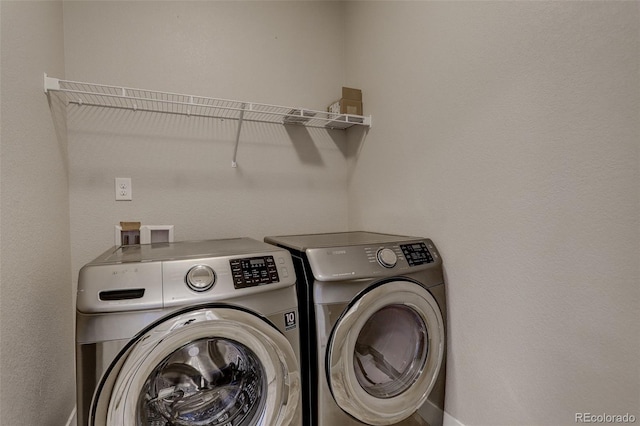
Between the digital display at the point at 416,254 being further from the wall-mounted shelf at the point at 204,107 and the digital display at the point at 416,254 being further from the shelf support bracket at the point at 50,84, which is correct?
the shelf support bracket at the point at 50,84

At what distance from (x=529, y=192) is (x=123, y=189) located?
1.83 m

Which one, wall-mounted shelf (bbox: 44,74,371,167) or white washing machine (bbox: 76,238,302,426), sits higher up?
wall-mounted shelf (bbox: 44,74,371,167)

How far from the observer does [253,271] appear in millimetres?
1046

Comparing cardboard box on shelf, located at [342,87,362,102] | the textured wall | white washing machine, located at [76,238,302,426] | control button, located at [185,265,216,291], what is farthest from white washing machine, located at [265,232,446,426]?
cardboard box on shelf, located at [342,87,362,102]

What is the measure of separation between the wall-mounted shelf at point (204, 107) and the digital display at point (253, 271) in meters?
0.82

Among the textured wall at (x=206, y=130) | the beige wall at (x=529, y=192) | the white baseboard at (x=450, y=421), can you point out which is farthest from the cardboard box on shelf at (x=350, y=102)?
the white baseboard at (x=450, y=421)

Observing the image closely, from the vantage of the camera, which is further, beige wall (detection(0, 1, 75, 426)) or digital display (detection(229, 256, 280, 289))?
digital display (detection(229, 256, 280, 289))

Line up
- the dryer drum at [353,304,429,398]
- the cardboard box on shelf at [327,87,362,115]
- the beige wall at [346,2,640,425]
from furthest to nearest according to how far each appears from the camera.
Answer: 1. the cardboard box on shelf at [327,87,362,115]
2. the dryer drum at [353,304,429,398]
3. the beige wall at [346,2,640,425]

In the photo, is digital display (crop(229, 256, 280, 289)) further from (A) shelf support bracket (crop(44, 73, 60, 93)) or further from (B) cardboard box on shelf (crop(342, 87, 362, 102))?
(B) cardboard box on shelf (crop(342, 87, 362, 102))

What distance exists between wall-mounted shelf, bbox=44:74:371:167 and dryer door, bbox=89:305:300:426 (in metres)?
1.02

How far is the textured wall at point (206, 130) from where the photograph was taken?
5.05 feet

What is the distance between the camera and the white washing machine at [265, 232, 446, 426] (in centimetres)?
113

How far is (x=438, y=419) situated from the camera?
4.42 ft

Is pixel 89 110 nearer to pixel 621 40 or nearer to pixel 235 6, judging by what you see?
pixel 235 6
